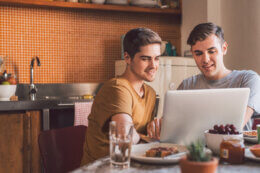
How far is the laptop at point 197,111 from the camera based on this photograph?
116 centimetres

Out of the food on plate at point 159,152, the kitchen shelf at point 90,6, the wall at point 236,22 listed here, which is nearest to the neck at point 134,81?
the food on plate at point 159,152

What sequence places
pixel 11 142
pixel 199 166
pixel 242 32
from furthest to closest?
pixel 242 32
pixel 11 142
pixel 199 166

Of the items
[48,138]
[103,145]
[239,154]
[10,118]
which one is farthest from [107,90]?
[10,118]

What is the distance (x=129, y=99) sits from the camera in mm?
1496

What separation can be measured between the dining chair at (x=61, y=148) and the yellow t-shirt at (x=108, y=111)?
0.12 metres

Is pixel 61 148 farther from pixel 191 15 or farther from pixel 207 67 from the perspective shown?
pixel 191 15

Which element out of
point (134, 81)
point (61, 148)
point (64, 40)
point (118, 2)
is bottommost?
point (61, 148)

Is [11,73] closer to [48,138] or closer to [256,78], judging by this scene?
[48,138]

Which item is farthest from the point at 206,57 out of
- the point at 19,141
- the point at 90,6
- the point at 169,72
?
the point at 90,6

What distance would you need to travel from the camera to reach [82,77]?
151 inches

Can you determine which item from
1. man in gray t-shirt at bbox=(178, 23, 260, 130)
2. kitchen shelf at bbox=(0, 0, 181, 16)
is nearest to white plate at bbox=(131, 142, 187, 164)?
man in gray t-shirt at bbox=(178, 23, 260, 130)

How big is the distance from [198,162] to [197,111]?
0.42 meters

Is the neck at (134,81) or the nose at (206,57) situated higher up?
the nose at (206,57)

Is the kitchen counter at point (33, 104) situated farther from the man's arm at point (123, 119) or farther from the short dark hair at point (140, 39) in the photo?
the man's arm at point (123, 119)
